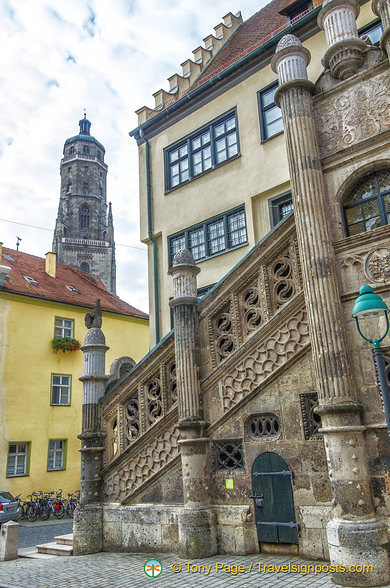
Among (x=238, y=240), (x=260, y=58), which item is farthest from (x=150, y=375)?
(x=260, y=58)

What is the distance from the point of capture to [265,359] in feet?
27.7

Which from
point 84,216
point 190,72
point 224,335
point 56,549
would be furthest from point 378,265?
point 84,216

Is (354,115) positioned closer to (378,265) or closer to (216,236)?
(378,265)

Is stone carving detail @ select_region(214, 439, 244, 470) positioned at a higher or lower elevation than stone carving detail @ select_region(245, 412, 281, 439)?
lower

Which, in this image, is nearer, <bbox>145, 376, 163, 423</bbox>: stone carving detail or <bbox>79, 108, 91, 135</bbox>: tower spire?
<bbox>145, 376, 163, 423</bbox>: stone carving detail

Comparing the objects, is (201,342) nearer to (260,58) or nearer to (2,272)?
(2,272)

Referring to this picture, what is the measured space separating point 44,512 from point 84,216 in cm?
6633

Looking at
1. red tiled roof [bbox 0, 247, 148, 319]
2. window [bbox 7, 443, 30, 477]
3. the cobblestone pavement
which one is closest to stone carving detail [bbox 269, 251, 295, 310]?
the cobblestone pavement

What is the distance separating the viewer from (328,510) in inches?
287

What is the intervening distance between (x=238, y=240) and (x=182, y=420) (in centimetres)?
726

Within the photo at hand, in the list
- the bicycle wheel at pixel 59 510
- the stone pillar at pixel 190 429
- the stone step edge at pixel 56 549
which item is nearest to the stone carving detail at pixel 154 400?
the stone pillar at pixel 190 429

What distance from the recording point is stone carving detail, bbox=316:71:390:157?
25.5 feet

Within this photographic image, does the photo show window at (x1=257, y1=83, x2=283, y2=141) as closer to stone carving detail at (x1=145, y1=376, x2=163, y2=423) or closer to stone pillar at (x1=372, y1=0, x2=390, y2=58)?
stone pillar at (x1=372, y1=0, x2=390, y2=58)

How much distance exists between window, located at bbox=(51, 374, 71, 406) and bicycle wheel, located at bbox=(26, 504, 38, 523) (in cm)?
532
